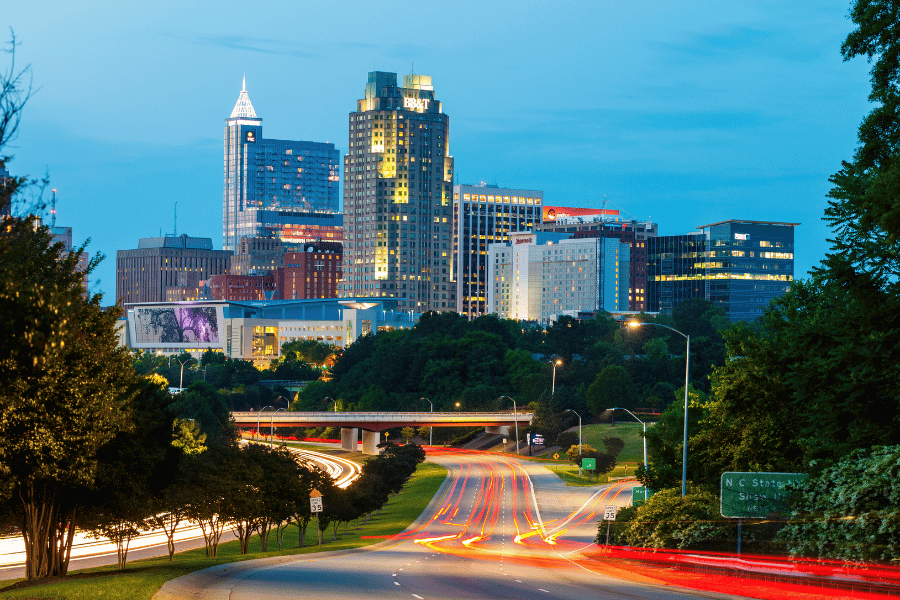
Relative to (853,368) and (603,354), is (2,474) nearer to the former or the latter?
(853,368)

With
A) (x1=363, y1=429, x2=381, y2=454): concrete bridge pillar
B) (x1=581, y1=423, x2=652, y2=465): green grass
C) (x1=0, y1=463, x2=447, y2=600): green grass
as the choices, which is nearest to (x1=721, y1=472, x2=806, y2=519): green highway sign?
(x1=0, y1=463, x2=447, y2=600): green grass

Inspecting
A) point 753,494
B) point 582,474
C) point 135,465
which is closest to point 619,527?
point 753,494

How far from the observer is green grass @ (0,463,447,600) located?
25453 mm

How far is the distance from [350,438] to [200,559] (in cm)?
10506

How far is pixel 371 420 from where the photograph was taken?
442 feet

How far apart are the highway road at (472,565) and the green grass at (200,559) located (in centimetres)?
93

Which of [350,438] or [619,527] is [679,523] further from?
[350,438]

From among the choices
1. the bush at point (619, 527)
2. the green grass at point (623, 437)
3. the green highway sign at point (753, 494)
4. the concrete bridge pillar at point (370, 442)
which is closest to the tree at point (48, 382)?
the green highway sign at point (753, 494)

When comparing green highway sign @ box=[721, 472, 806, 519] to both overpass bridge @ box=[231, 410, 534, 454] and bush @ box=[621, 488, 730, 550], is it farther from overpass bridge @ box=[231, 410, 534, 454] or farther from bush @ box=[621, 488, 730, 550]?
overpass bridge @ box=[231, 410, 534, 454]

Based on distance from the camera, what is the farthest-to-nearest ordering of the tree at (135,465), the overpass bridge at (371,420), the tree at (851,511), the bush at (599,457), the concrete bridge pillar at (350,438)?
the concrete bridge pillar at (350,438), the overpass bridge at (371,420), the bush at (599,457), the tree at (135,465), the tree at (851,511)

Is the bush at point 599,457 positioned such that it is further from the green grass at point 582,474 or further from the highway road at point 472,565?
the highway road at point 472,565

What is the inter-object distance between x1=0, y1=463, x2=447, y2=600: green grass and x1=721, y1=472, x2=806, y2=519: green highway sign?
17.2m

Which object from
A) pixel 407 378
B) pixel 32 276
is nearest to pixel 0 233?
pixel 32 276

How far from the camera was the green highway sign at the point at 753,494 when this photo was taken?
3275cm
